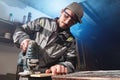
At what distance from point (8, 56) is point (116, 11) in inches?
68.4

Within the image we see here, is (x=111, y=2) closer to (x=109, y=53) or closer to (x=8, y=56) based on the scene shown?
(x=109, y=53)

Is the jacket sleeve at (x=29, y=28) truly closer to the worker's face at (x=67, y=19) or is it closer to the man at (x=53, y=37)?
the man at (x=53, y=37)

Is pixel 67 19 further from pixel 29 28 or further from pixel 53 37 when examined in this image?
pixel 29 28

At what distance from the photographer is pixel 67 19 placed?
1522 mm

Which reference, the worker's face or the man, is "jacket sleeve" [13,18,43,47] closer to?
the man

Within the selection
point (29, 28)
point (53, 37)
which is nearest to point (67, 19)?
point (53, 37)

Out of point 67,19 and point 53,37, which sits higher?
point 67,19

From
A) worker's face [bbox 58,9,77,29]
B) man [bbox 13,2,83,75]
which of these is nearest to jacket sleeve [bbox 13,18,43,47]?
man [bbox 13,2,83,75]

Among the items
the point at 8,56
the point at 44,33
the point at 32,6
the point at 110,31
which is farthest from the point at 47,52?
the point at 110,31

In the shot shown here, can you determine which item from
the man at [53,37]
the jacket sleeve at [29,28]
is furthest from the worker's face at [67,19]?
the jacket sleeve at [29,28]

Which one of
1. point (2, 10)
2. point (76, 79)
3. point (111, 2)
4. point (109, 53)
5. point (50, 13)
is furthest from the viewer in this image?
point (109, 53)

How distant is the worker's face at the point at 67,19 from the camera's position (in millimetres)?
1506

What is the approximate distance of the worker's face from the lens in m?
1.51

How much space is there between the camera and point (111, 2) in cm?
258
